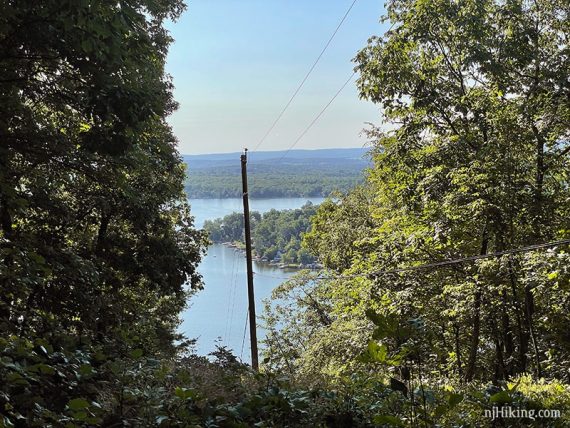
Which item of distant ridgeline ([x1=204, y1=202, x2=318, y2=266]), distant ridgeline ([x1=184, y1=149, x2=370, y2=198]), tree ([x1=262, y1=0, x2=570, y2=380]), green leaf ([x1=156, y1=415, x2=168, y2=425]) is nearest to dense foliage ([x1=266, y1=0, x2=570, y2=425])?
tree ([x1=262, y1=0, x2=570, y2=380])

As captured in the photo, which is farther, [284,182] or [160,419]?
[284,182]

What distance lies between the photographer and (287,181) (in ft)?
105

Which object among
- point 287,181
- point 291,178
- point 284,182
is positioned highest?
point 291,178

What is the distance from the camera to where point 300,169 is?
108 ft

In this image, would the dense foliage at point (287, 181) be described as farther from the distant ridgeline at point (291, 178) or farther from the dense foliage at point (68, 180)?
the dense foliage at point (68, 180)

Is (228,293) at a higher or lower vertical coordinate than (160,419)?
lower

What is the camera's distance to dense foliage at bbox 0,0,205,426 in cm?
281

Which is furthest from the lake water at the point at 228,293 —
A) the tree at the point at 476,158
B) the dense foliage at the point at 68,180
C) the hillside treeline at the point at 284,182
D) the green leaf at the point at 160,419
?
the green leaf at the point at 160,419

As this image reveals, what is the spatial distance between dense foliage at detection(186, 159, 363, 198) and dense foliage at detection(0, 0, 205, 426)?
16945 mm

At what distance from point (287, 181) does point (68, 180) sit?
82.2 feet

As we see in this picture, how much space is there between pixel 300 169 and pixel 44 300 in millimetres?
26601

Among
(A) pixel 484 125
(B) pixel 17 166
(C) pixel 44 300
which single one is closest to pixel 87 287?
(C) pixel 44 300

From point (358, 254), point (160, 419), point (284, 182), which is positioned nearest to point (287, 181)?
point (284, 182)

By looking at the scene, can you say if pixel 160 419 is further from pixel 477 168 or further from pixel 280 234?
pixel 280 234
